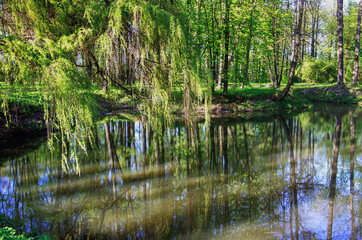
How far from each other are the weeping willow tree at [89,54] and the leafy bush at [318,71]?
2840 cm

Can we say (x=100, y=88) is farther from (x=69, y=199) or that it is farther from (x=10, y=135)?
(x=10, y=135)

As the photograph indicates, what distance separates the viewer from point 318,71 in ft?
101

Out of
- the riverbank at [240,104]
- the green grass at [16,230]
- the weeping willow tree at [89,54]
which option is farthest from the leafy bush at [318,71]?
the green grass at [16,230]

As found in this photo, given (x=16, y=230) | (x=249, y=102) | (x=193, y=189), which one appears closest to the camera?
(x=16, y=230)

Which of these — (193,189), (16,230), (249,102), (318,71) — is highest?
(318,71)

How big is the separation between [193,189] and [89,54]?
3.68 meters

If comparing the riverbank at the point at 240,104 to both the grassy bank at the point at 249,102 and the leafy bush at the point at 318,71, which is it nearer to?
the grassy bank at the point at 249,102

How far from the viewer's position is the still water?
4.95m

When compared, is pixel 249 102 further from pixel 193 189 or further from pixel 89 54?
pixel 89 54

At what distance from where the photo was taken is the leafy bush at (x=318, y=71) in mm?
30375

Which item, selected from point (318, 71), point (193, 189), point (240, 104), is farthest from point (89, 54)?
point (318, 71)

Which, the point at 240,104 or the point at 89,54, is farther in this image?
the point at 240,104

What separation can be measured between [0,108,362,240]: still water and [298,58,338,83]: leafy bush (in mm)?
21161

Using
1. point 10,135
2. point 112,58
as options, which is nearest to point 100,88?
point 112,58
